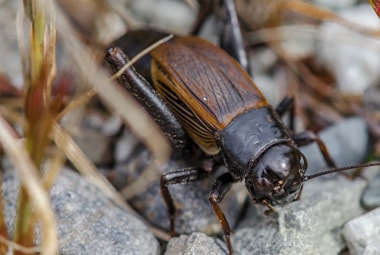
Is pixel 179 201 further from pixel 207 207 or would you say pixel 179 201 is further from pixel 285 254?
pixel 285 254

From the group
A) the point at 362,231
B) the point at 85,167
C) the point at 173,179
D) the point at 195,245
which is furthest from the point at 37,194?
the point at 362,231

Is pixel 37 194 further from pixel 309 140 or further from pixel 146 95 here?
pixel 309 140

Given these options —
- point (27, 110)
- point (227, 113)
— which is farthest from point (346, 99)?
point (27, 110)

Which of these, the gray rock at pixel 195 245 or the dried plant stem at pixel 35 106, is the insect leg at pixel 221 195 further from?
the dried plant stem at pixel 35 106

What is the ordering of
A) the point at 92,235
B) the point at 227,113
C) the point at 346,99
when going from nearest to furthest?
the point at 92,235, the point at 227,113, the point at 346,99

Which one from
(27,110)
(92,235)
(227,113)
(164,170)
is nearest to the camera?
(27,110)

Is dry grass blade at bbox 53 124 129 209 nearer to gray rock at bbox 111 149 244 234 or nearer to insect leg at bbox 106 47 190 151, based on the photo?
gray rock at bbox 111 149 244 234

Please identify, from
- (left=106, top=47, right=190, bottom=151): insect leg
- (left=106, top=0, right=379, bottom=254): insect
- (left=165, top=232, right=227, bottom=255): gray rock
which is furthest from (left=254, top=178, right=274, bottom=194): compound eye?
(left=106, top=47, right=190, bottom=151): insect leg
